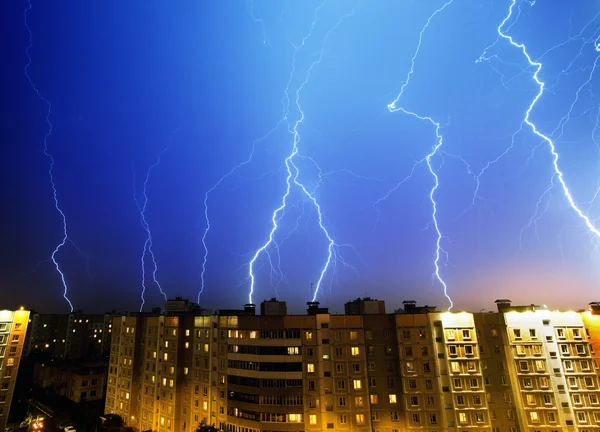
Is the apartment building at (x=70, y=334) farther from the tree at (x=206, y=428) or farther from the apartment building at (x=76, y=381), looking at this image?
the tree at (x=206, y=428)

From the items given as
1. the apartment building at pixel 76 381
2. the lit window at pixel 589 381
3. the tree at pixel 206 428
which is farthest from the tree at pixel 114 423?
the lit window at pixel 589 381

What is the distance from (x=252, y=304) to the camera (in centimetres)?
3144

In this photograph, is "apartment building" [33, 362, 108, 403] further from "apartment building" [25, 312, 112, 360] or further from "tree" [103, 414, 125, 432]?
"apartment building" [25, 312, 112, 360]

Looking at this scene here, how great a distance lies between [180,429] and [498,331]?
29.3 meters

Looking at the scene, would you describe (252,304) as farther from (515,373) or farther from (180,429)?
(515,373)

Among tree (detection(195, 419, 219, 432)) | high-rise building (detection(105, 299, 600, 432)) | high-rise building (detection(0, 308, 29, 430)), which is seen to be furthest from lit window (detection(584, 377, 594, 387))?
high-rise building (detection(0, 308, 29, 430))

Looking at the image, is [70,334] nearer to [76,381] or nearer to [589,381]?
[76,381]

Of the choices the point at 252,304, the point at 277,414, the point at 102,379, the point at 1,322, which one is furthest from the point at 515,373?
the point at 102,379

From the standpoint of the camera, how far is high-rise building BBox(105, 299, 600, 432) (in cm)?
2430

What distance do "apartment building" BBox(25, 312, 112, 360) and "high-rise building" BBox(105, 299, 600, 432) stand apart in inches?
2170

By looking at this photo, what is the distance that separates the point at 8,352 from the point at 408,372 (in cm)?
3462

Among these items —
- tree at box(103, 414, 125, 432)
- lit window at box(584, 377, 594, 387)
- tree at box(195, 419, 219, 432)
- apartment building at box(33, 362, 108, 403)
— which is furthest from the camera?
apartment building at box(33, 362, 108, 403)

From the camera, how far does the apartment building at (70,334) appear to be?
6788 centimetres

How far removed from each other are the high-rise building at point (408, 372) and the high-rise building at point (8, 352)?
16838mm
